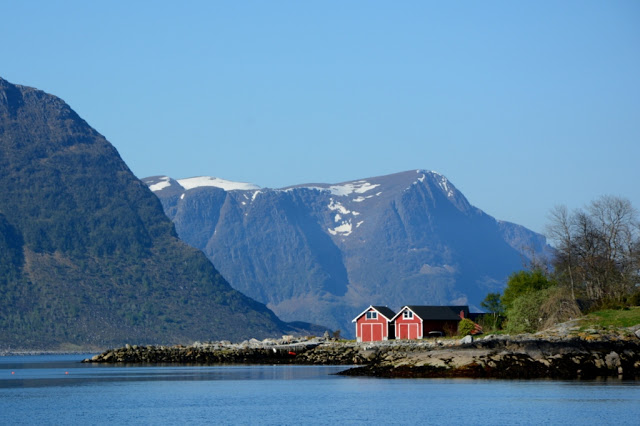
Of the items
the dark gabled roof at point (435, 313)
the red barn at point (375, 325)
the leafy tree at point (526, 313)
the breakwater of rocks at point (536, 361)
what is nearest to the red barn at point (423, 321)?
the dark gabled roof at point (435, 313)

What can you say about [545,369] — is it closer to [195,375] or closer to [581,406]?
[581,406]

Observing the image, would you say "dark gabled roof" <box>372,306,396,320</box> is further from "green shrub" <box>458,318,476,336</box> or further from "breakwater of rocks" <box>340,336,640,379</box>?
"breakwater of rocks" <box>340,336,640,379</box>

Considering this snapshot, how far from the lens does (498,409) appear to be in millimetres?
58562

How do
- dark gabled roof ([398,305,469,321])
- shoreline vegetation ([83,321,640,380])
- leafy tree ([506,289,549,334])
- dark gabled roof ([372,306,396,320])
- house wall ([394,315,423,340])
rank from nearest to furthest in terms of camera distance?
1. shoreline vegetation ([83,321,640,380])
2. leafy tree ([506,289,549,334])
3. house wall ([394,315,423,340])
4. dark gabled roof ([398,305,469,321])
5. dark gabled roof ([372,306,396,320])

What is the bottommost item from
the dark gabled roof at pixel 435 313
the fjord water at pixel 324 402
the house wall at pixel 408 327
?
the fjord water at pixel 324 402

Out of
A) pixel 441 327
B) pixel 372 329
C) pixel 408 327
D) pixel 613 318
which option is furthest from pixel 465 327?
pixel 613 318

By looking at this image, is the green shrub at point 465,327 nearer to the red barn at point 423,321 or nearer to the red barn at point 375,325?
the red barn at point 423,321

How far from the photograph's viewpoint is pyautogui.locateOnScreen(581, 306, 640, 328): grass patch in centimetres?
8850

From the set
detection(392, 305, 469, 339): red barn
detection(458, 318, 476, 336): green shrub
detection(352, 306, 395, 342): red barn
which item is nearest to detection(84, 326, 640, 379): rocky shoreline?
detection(458, 318, 476, 336): green shrub

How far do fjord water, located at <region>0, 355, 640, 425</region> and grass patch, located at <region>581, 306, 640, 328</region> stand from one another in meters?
17.9

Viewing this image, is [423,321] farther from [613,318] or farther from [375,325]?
[613,318]

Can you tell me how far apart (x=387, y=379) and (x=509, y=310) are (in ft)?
106

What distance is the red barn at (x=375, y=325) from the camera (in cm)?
12862

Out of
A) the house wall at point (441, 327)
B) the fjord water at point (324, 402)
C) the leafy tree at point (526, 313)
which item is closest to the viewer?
the fjord water at point (324, 402)
